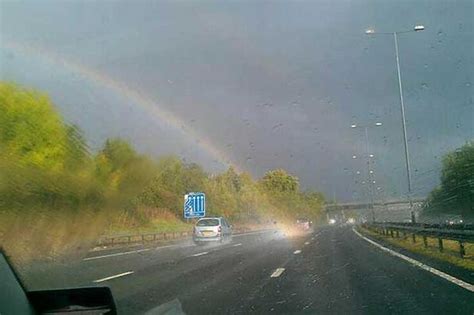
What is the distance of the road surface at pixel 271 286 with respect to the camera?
8.86 m

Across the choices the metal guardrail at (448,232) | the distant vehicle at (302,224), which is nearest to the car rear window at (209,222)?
the metal guardrail at (448,232)

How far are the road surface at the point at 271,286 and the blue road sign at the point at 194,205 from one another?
15731 millimetres

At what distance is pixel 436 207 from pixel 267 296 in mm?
20180

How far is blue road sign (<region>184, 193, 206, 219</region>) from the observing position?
113 feet

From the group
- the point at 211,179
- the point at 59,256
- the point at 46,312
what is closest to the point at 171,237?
the point at 211,179

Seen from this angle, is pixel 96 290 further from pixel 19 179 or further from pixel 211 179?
pixel 211 179

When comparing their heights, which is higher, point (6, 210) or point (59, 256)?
point (6, 210)

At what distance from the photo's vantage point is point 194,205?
1406 inches

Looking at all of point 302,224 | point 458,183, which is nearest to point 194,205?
point 458,183

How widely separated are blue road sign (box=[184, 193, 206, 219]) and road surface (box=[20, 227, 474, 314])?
51.6ft

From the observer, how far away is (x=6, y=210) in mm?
10516

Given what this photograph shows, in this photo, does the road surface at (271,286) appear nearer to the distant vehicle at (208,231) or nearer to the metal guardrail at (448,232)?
Answer: the metal guardrail at (448,232)

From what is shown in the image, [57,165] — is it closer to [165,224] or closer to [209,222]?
[165,224]

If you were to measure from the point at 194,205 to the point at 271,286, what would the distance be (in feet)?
78.4
